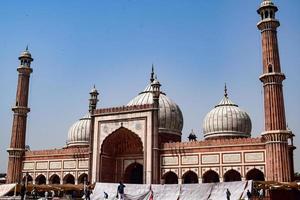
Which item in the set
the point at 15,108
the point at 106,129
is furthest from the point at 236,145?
the point at 15,108

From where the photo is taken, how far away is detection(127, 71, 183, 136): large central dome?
26.3 meters

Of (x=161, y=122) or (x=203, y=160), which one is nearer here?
(x=203, y=160)

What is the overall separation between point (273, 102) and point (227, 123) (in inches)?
197

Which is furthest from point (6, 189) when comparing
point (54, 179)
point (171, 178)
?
point (171, 178)

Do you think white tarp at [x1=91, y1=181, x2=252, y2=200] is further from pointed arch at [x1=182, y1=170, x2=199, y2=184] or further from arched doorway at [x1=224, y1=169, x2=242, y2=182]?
arched doorway at [x1=224, y1=169, x2=242, y2=182]

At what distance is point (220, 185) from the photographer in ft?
50.3

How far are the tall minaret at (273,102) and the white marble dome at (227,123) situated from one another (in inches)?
181

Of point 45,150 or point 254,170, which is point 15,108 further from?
point 254,170

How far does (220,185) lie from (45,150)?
15528mm

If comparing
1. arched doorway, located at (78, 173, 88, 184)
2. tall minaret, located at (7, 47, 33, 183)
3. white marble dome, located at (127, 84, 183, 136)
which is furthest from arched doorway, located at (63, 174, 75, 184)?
white marble dome, located at (127, 84, 183, 136)

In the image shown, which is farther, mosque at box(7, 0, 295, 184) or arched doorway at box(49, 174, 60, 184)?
arched doorway at box(49, 174, 60, 184)

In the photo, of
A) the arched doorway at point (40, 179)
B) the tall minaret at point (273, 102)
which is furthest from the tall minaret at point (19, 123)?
the tall minaret at point (273, 102)

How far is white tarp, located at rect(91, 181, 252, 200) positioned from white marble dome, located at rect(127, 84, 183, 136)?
29.2ft

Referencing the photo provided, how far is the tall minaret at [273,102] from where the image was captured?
19375 mm
